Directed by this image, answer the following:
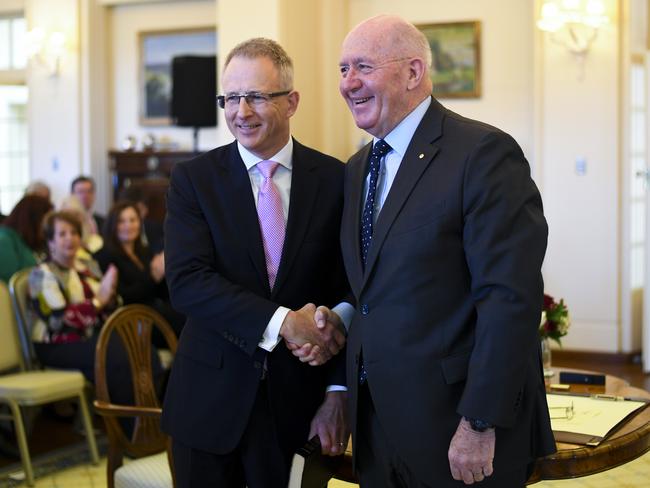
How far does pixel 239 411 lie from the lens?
2.19 m

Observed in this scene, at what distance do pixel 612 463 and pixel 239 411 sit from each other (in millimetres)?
968

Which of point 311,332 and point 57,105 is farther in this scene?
point 57,105

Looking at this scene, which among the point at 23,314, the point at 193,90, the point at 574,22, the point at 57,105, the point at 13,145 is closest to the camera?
the point at 23,314

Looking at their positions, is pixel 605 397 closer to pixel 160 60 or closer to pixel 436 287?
pixel 436 287

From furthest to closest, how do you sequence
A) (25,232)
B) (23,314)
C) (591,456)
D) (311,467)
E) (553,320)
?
(25,232) < (23,314) < (553,320) < (591,456) < (311,467)

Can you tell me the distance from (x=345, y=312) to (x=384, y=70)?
60cm

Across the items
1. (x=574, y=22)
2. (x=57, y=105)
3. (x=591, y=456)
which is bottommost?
(x=591, y=456)

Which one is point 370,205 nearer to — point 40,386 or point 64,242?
point 40,386

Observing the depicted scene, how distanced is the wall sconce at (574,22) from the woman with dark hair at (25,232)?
155 inches

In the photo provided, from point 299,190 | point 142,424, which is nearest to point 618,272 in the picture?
point 142,424

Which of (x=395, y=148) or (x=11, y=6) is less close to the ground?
(x=11, y=6)

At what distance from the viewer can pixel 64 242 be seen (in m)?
5.12

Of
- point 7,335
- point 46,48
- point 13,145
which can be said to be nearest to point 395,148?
point 7,335

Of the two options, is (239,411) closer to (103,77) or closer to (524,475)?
(524,475)
